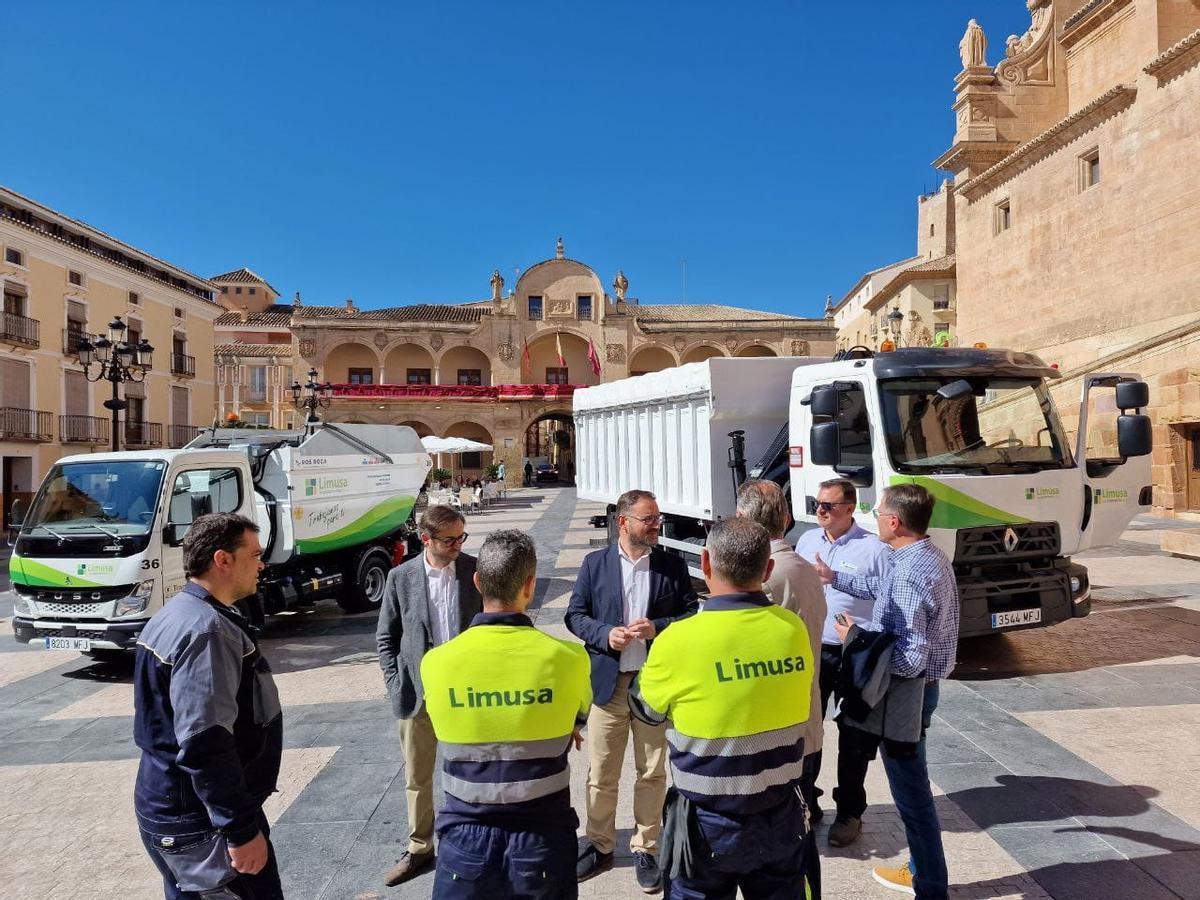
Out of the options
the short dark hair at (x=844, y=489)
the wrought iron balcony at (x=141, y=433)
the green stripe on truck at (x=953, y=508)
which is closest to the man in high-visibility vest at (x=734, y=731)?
the short dark hair at (x=844, y=489)

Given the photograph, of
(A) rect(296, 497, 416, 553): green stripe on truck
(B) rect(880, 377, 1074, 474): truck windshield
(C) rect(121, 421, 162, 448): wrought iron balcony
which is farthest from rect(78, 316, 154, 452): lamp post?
(C) rect(121, 421, 162, 448): wrought iron balcony

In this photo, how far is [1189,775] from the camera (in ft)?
13.8

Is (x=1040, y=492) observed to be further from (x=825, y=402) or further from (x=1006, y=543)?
(x=825, y=402)

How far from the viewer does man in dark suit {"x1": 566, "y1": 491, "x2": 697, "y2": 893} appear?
11.1 feet

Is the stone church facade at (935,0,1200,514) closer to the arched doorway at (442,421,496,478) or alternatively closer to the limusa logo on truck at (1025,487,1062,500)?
the limusa logo on truck at (1025,487,1062,500)

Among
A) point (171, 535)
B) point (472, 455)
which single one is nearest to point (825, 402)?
point (171, 535)

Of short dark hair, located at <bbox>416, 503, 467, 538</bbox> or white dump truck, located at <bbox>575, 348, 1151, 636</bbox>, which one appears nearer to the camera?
short dark hair, located at <bbox>416, 503, 467, 538</bbox>

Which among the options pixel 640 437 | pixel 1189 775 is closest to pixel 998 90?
pixel 640 437

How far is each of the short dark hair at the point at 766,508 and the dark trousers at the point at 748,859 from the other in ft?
4.10

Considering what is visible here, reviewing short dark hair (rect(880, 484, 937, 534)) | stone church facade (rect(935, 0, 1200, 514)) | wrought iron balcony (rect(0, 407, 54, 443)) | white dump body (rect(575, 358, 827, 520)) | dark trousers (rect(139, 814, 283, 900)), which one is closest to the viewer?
dark trousers (rect(139, 814, 283, 900))

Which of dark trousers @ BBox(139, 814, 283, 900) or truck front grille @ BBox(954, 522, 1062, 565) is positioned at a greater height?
truck front grille @ BBox(954, 522, 1062, 565)

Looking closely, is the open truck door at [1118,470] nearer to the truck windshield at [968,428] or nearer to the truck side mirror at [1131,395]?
the truck side mirror at [1131,395]

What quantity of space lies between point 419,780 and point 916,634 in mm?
2297

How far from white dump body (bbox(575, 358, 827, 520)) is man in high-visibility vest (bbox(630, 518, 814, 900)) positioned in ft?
18.5
